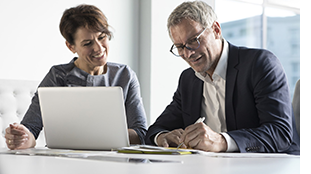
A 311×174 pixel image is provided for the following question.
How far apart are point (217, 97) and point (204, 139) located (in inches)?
20.8

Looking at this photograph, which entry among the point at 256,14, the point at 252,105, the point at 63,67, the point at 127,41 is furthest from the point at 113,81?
the point at 256,14

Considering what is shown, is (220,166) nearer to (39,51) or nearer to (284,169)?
(284,169)

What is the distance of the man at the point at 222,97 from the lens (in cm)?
114

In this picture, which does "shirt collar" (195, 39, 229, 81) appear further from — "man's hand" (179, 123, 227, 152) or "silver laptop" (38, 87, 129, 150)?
"silver laptop" (38, 87, 129, 150)

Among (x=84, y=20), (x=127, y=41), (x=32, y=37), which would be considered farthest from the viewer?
(x=127, y=41)

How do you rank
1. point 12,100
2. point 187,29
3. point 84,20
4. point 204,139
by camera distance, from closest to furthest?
point 204,139, point 187,29, point 84,20, point 12,100

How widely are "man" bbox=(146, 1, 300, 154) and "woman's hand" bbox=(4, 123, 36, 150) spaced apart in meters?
0.49

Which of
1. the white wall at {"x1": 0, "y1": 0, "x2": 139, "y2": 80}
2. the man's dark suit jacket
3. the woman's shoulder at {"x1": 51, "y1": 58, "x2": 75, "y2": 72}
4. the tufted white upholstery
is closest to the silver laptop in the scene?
the man's dark suit jacket

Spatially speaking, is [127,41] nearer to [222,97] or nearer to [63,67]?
[63,67]

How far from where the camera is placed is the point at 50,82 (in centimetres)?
169

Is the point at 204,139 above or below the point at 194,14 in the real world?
below

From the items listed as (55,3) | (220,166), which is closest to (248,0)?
(55,3)

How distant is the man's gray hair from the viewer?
1.49 metres

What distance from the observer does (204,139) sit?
41.9 inches
